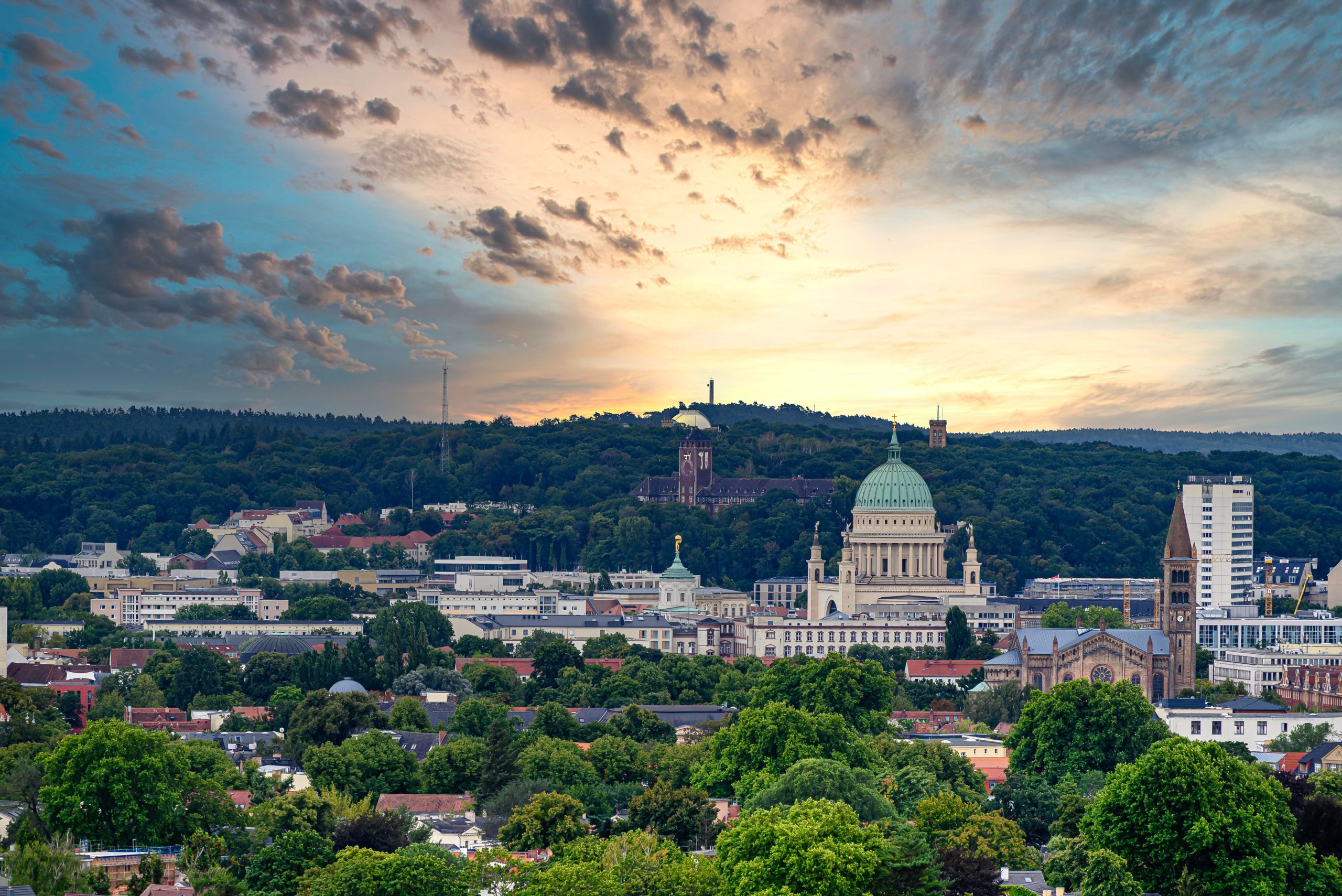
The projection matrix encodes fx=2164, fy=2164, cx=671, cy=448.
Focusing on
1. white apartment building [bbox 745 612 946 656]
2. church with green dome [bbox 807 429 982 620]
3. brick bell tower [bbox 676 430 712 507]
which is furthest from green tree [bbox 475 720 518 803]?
brick bell tower [bbox 676 430 712 507]

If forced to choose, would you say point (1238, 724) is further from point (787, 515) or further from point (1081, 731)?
point (787, 515)

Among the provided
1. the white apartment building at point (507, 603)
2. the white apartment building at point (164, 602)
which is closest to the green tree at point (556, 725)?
the white apartment building at point (507, 603)

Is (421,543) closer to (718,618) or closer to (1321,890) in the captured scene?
(718,618)

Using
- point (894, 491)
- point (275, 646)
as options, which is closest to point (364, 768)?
point (275, 646)

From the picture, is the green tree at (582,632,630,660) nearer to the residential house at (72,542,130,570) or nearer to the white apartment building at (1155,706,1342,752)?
the white apartment building at (1155,706,1342,752)

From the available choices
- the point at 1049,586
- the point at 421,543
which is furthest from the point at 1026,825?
the point at 421,543

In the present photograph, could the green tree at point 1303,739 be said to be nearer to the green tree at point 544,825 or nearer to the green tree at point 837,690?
the green tree at point 837,690
